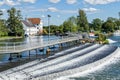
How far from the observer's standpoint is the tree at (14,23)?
138 metres

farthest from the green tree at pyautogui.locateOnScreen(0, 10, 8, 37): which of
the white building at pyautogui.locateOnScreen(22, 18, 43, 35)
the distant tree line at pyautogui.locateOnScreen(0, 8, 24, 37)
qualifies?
the white building at pyautogui.locateOnScreen(22, 18, 43, 35)

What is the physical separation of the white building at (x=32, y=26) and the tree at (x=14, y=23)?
1960cm

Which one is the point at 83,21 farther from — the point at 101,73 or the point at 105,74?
the point at 105,74

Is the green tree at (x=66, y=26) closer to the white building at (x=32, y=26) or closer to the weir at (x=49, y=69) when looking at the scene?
the white building at (x=32, y=26)

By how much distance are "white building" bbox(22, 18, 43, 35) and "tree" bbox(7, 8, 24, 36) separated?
64.3ft

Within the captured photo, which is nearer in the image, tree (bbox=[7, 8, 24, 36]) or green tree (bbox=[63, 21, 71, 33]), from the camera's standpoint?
tree (bbox=[7, 8, 24, 36])

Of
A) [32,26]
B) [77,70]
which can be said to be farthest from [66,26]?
[77,70]

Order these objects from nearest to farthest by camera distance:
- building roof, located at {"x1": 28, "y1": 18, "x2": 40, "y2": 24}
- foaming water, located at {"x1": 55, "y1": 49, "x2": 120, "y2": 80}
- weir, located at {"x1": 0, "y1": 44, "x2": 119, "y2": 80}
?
weir, located at {"x1": 0, "y1": 44, "x2": 119, "y2": 80} → foaming water, located at {"x1": 55, "y1": 49, "x2": 120, "y2": 80} → building roof, located at {"x1": 28, "y1": 18, "x2": 40, "y2": 24}

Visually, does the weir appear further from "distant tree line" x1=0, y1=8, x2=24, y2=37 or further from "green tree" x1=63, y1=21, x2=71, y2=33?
"green tree" x1=63, y1=21, x2=71, y2=33

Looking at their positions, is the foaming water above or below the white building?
below

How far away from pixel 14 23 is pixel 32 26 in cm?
3840

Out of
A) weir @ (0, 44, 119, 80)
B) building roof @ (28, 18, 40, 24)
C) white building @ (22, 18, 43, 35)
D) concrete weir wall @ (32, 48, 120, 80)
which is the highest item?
building roof @ (28, 18, 40, 24)

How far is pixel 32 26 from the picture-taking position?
179000mm

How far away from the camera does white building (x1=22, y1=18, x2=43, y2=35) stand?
165950 mm
